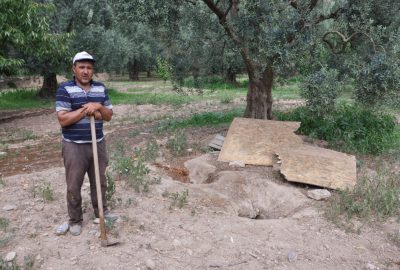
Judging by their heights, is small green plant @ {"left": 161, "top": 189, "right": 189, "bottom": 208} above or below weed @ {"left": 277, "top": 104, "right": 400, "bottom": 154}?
below

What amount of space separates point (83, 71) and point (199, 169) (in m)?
2.96

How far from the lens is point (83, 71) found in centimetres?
403

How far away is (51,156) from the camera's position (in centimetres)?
773

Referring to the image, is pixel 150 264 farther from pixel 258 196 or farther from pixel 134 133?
pixel 134 133

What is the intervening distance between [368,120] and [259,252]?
515cm

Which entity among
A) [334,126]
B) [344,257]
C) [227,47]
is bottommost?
[344,257]

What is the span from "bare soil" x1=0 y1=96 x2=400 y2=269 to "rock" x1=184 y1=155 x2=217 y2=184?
0.17 m

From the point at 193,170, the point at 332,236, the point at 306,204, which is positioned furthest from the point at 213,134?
the point at 332,236

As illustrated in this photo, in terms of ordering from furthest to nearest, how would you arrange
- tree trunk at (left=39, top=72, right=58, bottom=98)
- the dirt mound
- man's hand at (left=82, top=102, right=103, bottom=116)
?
1. tree trunk at (left=39, top=72, right=58, bottom=98)
2. the dirt mound
3. man's hand at (left=82, top=102, right=103, bottom=116)

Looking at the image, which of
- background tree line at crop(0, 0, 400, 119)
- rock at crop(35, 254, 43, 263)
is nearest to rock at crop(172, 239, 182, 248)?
rock at crop(35, 254, 43, 263)

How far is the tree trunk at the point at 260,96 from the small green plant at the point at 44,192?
4819 millimetres

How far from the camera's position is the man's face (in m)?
4.03

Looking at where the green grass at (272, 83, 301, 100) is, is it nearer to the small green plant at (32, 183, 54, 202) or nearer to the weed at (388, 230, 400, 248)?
the weed at (388, 230, 400, 248)

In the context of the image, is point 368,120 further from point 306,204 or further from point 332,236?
point 332,236
